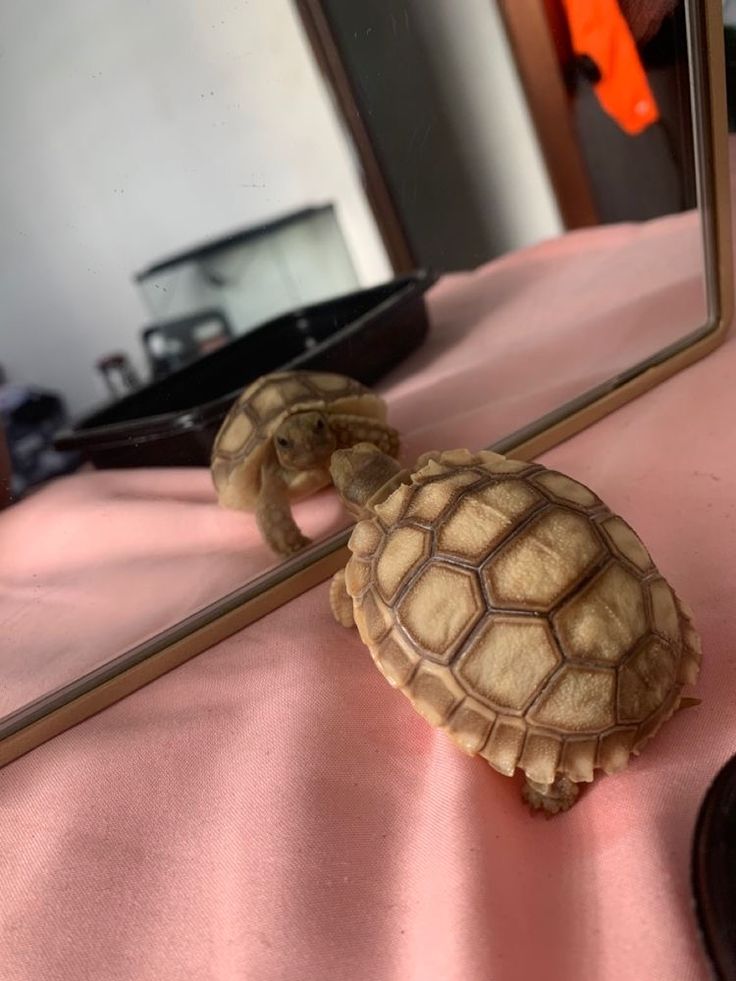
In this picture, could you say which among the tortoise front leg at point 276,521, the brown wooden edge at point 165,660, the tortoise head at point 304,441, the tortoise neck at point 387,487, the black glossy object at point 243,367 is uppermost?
the black glossy object at point 243,367

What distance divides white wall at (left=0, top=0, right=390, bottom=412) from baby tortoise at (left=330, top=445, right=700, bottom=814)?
72 cm

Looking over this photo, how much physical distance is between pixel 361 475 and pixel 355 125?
59cm

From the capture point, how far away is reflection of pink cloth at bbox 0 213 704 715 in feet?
3.20

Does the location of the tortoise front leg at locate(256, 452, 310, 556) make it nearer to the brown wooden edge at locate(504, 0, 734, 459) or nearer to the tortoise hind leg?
the brown wooden edge at locate(504, 0, 734, 459)

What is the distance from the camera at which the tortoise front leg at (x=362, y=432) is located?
1.02 meters

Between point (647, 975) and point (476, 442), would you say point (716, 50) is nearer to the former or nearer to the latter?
point (476, 442)

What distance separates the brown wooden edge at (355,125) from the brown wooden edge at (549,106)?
233mm

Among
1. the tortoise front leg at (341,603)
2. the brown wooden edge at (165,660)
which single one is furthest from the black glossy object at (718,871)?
the brown wooden edge at (165,660)

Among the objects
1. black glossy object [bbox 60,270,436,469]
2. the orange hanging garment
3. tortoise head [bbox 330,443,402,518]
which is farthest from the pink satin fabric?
the orange hanging garment

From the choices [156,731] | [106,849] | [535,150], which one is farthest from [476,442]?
[106,849]

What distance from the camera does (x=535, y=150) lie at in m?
1.18

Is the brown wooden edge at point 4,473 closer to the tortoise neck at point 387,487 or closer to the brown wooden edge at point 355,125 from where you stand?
the tortoise neck at point 387,487

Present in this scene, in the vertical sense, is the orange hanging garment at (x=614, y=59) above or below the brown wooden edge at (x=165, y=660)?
above

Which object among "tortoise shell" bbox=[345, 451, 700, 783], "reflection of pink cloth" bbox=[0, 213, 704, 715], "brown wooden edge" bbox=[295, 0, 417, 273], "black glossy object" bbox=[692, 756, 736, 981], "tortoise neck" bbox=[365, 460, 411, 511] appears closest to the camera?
"black glossy object" bbox=[692, 756, 736, 981]
